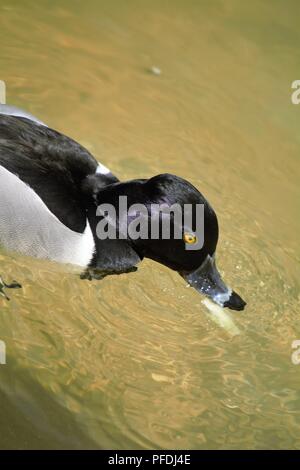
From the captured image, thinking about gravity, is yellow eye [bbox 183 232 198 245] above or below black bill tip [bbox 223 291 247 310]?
above

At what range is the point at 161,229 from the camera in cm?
387

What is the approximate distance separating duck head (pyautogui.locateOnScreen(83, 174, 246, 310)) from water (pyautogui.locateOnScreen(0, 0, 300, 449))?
0.19 metres

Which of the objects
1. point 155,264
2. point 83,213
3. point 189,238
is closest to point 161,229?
point 189,238

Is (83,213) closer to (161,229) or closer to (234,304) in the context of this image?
(161,229)

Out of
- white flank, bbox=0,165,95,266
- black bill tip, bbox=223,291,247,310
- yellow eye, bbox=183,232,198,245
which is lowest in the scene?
black bill tip, bbox=223,291,247,310

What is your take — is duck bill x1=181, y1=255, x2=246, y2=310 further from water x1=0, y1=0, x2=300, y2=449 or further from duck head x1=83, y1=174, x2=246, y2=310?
water x1=0, y1=0, x2=300, y2=449

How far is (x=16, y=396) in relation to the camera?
11.1ft

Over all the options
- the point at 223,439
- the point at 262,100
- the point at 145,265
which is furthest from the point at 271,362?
the point at 262,100

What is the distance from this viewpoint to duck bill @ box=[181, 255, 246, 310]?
4.08m

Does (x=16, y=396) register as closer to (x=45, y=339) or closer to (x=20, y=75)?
(x=45, y=339)

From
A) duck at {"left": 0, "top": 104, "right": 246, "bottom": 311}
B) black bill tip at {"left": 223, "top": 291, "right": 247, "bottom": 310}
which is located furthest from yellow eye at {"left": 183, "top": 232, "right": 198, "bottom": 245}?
black bill tip at {"left": 223, "top": 291, "right": 247, "bottom": 310}

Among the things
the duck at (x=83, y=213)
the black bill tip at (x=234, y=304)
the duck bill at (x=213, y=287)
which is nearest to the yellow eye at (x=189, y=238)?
the duck at (x=83, y=213)

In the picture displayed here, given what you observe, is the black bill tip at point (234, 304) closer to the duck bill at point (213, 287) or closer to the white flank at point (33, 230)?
the duck bill at point (213, 287)
